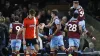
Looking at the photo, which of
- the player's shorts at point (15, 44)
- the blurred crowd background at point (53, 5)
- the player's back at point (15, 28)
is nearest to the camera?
the player's back at point (15, 28)

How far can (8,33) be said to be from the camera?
1709cm

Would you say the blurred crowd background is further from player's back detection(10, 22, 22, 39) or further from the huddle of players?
the huddle of players

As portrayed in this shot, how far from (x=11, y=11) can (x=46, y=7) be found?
2.55m

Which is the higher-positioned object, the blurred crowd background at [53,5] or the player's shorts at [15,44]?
the blurred crowd background at [53,5]

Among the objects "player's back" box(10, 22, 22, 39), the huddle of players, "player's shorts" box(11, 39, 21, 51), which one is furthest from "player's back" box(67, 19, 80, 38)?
"player's shorts" box(11, 39, 21, 51)

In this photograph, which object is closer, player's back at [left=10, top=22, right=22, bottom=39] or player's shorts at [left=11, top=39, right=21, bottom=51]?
player's back at [left=10, top=22, right=22, bottom=39]

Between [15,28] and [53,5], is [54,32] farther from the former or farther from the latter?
[53,5]

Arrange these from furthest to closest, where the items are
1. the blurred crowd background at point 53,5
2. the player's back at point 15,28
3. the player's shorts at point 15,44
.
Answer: the blurred crowd background at point 53,5
the player's shorts at point 15,44
the player's back at point 15,28

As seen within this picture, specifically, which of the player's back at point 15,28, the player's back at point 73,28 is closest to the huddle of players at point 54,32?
the player's back at point 73,28

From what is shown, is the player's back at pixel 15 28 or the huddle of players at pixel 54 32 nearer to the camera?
the huddle of players at pixel 54 32

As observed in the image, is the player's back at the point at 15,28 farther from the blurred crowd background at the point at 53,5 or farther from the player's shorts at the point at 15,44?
the blurred crowd background at the point at 53,5

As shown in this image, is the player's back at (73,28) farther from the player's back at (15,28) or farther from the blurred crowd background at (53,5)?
the blurred crowd background at (53,5)

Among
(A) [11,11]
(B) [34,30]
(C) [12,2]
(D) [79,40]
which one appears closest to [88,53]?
(D) [79,40]

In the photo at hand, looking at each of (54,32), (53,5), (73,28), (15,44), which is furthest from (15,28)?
(53,5)
